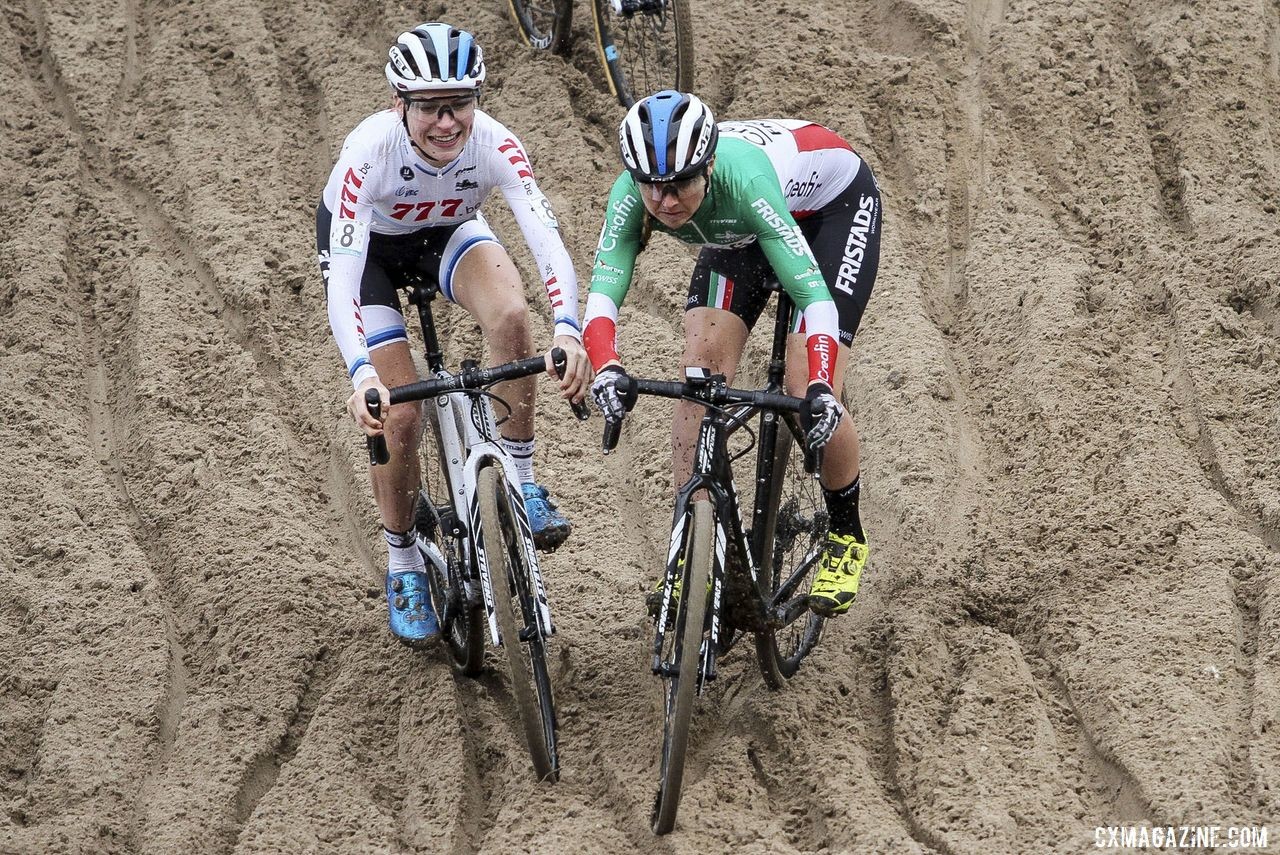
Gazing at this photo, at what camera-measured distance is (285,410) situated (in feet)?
25.2

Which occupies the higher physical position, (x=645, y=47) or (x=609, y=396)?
(x=609, y=396)

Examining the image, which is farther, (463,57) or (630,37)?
(630,37)

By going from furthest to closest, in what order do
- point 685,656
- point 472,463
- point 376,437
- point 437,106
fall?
point 437,106, point 472,463, point 376,437, point 685,656

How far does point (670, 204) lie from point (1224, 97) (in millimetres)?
5203

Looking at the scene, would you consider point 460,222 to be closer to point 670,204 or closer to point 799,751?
point 670,204

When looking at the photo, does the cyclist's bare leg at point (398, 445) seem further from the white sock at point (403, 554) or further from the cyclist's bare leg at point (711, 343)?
the cyclist's bare leg at point (711, 343)

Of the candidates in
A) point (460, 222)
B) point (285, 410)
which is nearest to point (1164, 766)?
point (460, 222)

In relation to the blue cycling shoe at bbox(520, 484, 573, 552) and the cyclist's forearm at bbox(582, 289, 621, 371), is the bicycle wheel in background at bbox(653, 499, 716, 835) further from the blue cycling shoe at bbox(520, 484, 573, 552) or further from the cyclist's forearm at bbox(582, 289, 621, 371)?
A: the blue cycling shoe at bbox(520, 484, 573, 552)

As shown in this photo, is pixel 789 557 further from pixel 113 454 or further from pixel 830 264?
pixel 113 454

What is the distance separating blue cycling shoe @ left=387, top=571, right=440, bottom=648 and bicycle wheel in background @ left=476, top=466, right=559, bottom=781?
742 mm

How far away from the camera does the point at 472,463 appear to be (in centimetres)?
524

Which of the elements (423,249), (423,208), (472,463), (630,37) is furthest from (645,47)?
(472,463)

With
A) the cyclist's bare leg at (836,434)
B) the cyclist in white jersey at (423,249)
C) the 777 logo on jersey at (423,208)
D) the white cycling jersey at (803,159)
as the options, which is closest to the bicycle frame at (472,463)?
the cyclist in white jersey at (423,249)

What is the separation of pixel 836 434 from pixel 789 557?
0.81 meters
